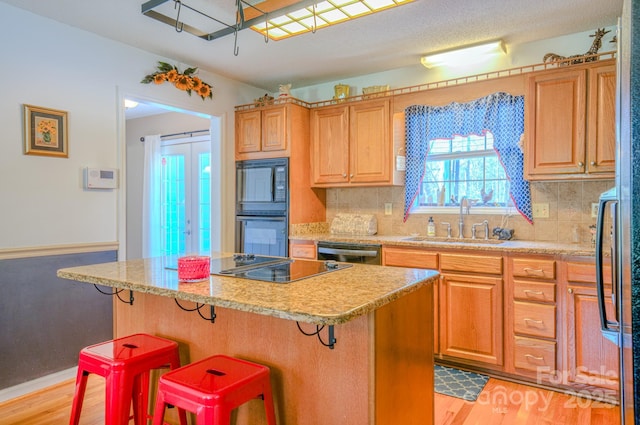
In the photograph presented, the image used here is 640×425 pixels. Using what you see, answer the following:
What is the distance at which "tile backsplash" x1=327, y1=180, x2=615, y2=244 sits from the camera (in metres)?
2.93

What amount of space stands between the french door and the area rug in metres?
3.17

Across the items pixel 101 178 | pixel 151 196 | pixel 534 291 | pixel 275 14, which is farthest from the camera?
pixel 151 196

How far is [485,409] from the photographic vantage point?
2377mm

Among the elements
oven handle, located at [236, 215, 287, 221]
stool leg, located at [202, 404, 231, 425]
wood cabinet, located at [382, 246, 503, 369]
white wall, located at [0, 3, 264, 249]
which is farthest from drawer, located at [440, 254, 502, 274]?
white wall, located at [0, 3, 264, 249]

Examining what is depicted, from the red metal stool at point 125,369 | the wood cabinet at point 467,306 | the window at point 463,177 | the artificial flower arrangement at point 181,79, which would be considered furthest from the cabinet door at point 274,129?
the red metal stool at point 125,369

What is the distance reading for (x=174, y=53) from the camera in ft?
10.9

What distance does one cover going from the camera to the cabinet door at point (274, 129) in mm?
3760

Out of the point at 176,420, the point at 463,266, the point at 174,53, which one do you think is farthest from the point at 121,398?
the point at 174,53

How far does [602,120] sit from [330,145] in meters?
2.10

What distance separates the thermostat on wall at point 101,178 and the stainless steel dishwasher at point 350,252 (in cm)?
170

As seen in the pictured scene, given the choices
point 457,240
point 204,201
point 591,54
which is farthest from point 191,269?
point 204,201

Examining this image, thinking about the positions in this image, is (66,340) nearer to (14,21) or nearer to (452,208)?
(14,21)

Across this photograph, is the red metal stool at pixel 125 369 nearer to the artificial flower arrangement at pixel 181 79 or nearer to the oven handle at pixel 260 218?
the oven handle at pixel 260 218

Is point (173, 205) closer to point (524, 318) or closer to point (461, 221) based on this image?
point (461, 221)
